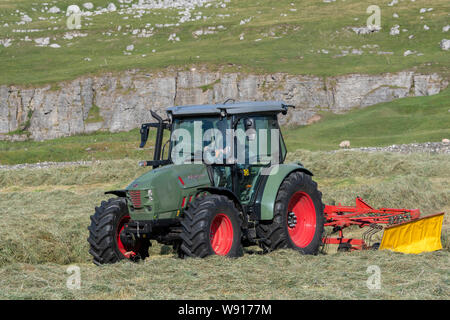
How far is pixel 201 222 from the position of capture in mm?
9219

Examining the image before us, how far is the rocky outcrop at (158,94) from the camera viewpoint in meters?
49.4

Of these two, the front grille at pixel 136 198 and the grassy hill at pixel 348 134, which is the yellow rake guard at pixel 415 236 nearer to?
the front grille at pixel 136 198

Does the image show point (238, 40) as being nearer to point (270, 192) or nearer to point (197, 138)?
point (197, 138)

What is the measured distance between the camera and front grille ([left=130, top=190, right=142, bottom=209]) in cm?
959

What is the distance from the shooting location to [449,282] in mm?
8031

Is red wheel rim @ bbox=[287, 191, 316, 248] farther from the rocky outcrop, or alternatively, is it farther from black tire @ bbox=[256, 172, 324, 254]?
the rocky outcrop

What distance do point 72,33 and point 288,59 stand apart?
30.0 m

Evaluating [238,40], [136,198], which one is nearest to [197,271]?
[136,198]

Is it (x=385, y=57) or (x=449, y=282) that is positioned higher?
(x=385, y=57)

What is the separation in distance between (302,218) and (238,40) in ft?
180

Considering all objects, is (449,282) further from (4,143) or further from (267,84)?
(4,143)

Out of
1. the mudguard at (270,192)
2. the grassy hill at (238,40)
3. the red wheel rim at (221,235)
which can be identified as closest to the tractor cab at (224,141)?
the mudguard at (270,192)

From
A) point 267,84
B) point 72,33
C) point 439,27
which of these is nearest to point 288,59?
point 267,84

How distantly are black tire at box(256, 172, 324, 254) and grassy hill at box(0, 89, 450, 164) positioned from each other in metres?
24.1
